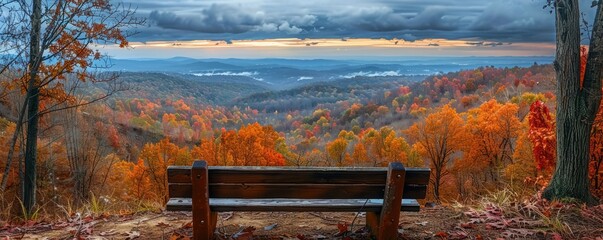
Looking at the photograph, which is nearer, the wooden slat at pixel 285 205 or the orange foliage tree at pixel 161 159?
the wooden slat at pixel 285 205

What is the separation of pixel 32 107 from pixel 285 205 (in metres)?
11.8

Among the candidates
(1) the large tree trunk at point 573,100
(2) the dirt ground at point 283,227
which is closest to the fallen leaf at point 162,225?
(2) the dirt ground at point 283,227

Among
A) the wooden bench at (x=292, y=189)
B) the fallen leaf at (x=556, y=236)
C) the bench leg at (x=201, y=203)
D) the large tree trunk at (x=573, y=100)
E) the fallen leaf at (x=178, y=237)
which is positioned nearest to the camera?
the bench leg at (x=201, y=203)

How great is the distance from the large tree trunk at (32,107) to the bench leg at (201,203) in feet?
27.9

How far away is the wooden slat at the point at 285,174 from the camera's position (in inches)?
195

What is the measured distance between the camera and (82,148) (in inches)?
1096

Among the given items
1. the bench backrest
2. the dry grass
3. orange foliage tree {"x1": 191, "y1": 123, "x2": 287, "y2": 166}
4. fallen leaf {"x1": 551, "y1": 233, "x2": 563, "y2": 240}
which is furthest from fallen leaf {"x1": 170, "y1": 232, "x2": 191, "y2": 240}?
orange foliage tree {"x1": 191, "y1": 123, "x2": 287, "y2": 166}

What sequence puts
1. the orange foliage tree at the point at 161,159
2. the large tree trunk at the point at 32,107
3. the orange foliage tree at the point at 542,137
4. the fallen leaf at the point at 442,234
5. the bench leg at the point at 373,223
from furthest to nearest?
the orange foliage tree at the point at 161,159
the orange foliage tree at the point at 542,137
the large tree trunk at the point at 32,107
the fallen leaf at the point at 442,234
the bench leg at the point at 373,223

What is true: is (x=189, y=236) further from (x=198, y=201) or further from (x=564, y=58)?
(x=564, y=58)

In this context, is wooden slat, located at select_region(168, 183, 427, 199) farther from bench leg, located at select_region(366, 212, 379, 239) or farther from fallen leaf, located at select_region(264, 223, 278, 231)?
fallen leaf, located at select_region(264, 223, 278, 231)

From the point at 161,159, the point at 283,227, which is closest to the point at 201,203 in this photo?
the point at 283,227

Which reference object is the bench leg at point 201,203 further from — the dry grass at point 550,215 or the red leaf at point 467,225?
the dry grass at point 550,215

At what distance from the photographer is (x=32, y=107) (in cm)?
1440

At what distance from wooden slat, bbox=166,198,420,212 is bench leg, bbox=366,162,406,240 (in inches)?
5.7
